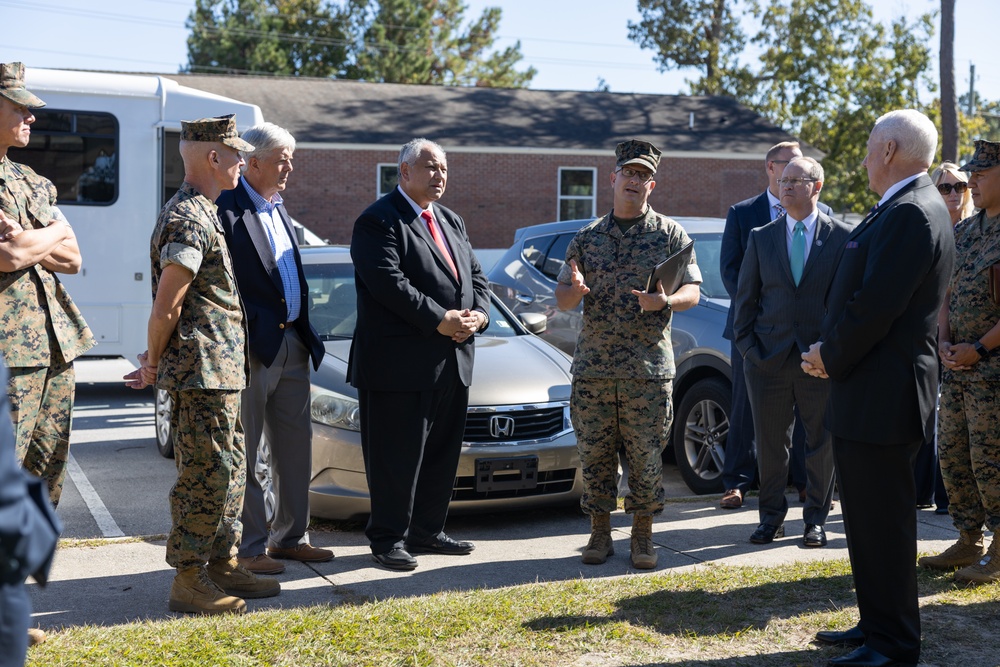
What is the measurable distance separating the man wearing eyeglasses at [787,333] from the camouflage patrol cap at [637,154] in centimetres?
108

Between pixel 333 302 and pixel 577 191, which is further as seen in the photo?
pixel 577 191

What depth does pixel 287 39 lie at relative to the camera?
5119 centimetres

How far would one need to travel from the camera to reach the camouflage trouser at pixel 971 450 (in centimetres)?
520

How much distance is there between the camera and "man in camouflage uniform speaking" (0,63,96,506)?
3996mm

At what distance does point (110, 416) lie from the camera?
35.5ft

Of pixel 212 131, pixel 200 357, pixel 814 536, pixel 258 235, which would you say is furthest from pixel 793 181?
pixel 200 357

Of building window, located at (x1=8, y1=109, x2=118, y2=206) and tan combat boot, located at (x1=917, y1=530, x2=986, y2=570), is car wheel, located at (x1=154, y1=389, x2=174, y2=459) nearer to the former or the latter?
building window, located at (x1=8, y1=109, x2=118, y2=206)

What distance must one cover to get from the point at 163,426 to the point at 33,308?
15.3 ft

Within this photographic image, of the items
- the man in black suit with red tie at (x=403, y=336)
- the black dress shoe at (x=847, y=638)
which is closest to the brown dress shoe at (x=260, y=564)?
the man in black suit with red tie at (x=403, y=336)

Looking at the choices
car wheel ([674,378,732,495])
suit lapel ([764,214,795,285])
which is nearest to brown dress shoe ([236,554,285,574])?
suit lapel ([764,214,795,285])

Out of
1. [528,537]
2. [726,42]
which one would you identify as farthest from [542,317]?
[726,42]

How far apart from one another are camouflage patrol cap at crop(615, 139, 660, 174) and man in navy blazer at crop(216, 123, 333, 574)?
1778 millimetres

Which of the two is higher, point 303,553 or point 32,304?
point 32,304

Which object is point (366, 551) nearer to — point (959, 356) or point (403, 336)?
point (403, 336)
